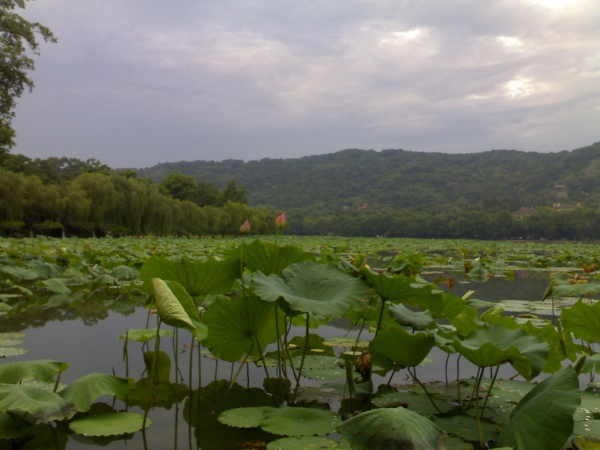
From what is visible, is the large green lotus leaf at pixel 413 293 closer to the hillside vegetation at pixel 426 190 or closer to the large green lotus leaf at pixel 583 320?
the large green lotus leaf at pixel 583 320

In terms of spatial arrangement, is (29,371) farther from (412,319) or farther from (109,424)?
(412,319)

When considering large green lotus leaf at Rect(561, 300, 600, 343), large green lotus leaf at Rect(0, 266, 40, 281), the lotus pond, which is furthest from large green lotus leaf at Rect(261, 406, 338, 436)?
large green lotus leaf at Rect(0, 266, 40, 281)

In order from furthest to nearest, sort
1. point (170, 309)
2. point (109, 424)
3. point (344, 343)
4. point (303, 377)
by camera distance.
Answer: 1. point (344, 343)
2. point (303, 377)
3. point (109, 424)
4. point (170, 309)

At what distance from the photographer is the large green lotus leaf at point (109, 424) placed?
115 centimetres

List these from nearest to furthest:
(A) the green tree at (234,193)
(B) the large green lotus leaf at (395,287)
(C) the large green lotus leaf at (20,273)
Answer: (B) the large green lotus leaf at (395,287) → (C) the large green lotus leaf at (20,273) → (A) the green tree at (234,193)

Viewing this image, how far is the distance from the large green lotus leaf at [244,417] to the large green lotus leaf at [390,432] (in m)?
0.41

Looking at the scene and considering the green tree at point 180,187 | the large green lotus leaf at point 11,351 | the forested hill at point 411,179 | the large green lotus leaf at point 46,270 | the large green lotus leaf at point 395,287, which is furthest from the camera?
the forested hill at point 411,179

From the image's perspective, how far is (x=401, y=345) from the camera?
132 cm

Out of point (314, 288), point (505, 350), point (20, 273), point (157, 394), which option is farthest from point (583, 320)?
point (20, 273)

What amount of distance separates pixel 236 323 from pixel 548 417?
0.83 metres

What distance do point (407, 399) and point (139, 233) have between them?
888 inches

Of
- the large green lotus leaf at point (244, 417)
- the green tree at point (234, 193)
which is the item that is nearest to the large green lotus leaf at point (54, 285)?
the large green lotus leaf at point (244, 417)

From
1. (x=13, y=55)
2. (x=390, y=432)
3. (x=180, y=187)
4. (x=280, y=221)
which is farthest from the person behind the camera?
(x=180, y=187)

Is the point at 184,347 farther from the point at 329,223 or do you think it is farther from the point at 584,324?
the point at 329,223
